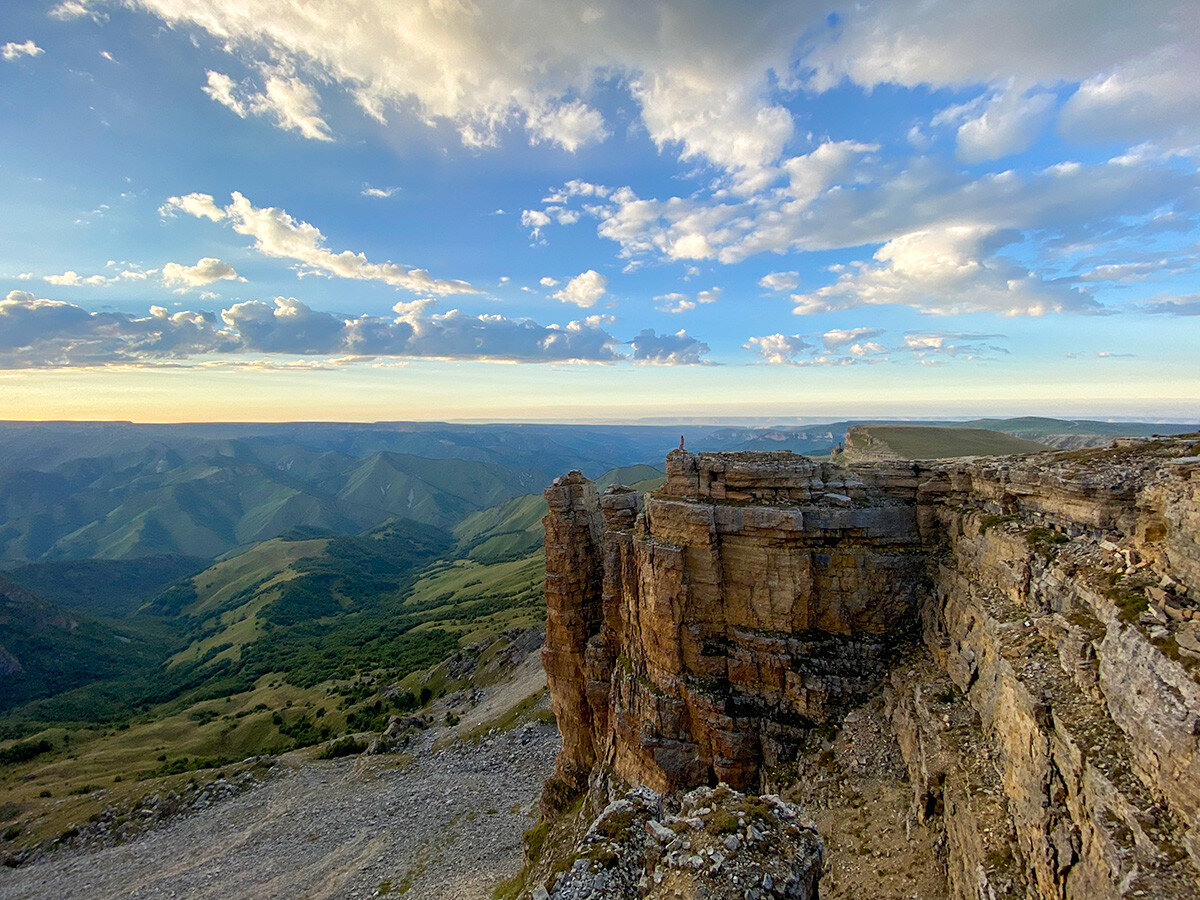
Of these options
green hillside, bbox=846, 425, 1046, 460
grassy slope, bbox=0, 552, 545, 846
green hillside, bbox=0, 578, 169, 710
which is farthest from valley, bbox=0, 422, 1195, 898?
green hillside, bbox=846, 425, 1046, 460

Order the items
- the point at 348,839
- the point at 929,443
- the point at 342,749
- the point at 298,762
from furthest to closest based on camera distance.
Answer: the point at 929,443 → the point at 342,749 → the point at 298,762 → the point at 348,839

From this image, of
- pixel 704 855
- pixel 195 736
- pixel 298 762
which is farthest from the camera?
pixel 195 736

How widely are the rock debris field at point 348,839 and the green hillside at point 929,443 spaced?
134336 millimetres

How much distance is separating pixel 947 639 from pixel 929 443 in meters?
171

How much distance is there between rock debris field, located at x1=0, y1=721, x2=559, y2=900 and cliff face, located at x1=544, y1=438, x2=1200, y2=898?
18.0 metres

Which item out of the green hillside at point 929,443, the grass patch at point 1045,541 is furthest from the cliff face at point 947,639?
the green hillside at point 929,443

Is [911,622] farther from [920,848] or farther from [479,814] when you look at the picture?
[479,814]

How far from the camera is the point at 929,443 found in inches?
6594

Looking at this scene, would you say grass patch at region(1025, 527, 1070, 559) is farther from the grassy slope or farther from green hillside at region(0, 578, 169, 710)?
green hillside at region(0, 578, 169, 710)

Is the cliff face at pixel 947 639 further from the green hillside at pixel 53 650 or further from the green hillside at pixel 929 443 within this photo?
the green hillside at pixel 53 650

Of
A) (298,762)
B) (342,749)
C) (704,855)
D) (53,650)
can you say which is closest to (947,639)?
(704,855)

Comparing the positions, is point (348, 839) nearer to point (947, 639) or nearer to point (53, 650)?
point (947, 639)

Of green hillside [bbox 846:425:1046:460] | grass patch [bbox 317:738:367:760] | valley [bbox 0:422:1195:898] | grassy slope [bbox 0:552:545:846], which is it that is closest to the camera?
valley [bbox 0:422:1195:898]

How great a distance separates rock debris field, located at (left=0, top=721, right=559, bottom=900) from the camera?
46.8 m
